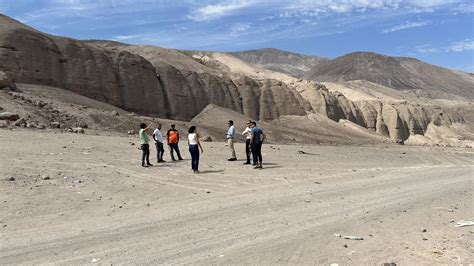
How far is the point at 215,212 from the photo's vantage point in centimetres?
1120

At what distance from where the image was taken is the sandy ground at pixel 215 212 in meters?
8.05

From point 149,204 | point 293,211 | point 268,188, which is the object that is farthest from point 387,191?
point 149,204

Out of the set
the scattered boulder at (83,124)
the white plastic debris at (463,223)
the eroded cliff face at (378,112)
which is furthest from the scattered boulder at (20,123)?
the eroded cliff face at (378,112)

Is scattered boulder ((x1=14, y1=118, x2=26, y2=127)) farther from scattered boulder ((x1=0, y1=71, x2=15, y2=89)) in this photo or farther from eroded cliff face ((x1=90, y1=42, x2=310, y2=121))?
eroded cliff face ((x1=90, y1=42, x2=310, y2=121))

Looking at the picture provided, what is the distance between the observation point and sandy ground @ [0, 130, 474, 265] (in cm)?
805

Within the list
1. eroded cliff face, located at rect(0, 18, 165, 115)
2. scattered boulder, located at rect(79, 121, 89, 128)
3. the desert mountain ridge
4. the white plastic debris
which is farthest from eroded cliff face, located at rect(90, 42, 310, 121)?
the white plastic debris

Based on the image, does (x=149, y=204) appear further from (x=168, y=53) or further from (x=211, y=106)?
(x=168, y=53)

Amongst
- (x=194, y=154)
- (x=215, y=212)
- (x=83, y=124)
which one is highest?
(x=83, y=124)

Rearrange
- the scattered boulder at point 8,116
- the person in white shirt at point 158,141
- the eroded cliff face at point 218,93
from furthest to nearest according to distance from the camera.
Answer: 1. the eroded cliff face at point 218,93
2. the scattered boulder at point 8,116
3. the person in white shirt at point 158,141

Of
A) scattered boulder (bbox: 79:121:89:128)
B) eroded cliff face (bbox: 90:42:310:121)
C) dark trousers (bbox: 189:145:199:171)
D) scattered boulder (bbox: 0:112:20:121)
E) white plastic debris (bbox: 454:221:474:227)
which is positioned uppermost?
eroded cliff face (bbox: 90:42:310:121)

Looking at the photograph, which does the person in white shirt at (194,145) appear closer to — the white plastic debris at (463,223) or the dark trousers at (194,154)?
the dark trousers at (194,154)

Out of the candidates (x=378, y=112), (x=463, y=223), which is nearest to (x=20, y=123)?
(x=463, y=223)

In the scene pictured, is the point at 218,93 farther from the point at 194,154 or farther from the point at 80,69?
the point at 194,154

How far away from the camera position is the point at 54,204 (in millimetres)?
12000
